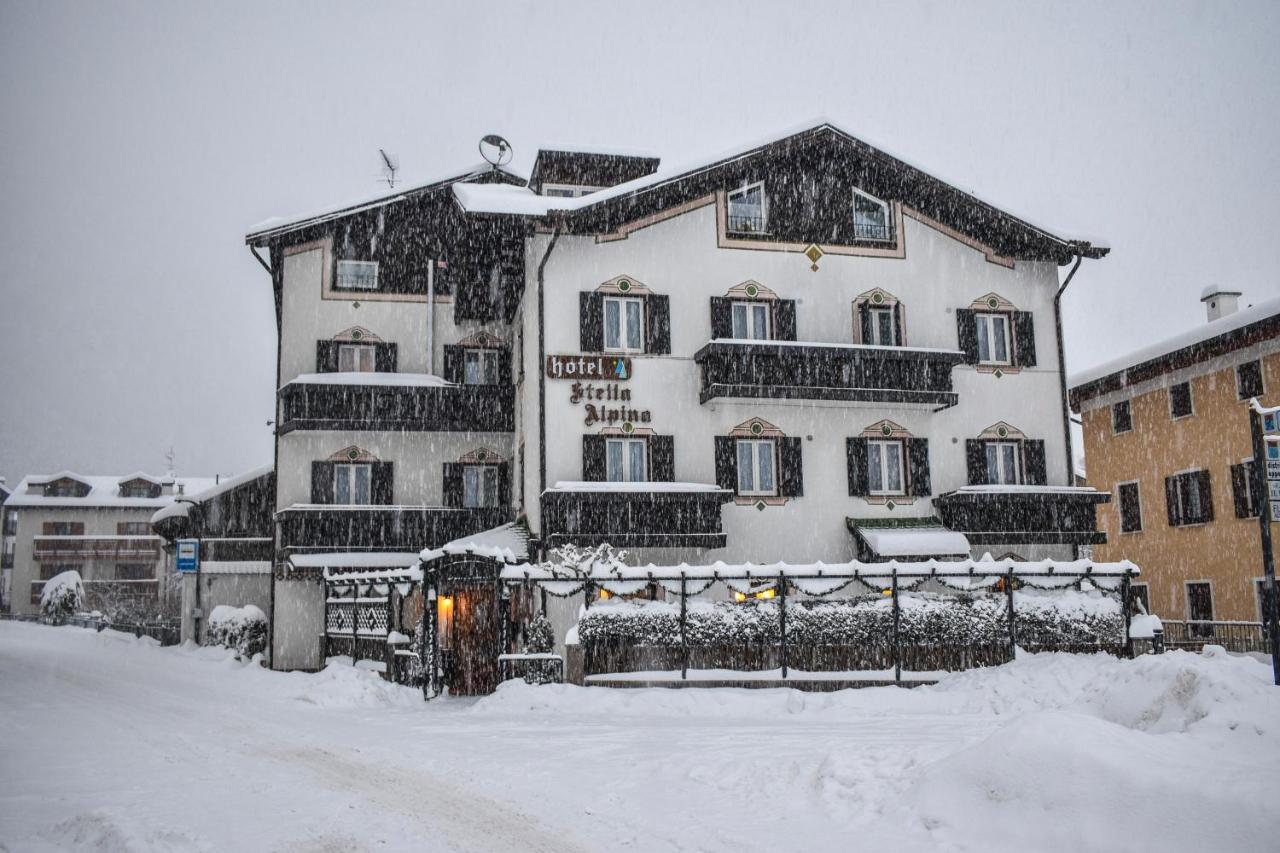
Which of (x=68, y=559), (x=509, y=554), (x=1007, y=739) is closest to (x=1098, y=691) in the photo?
(x=1007, y=739)

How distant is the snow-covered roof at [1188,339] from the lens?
2927 cm

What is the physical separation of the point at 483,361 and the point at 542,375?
20.8 ft

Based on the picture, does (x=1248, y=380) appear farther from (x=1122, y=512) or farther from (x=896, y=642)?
(x=896, y=642)

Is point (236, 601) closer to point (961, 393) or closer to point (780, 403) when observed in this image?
point (780, 403)

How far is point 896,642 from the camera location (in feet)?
65.1

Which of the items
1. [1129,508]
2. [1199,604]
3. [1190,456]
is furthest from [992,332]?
[1129,508]

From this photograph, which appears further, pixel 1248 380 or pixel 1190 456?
pixel 1190 456

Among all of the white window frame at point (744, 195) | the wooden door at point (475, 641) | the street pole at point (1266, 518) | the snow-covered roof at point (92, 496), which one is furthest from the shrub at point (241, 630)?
the snow-covered roof at point (92, 496)

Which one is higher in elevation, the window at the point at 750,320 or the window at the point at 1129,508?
the window at the point at 750,320

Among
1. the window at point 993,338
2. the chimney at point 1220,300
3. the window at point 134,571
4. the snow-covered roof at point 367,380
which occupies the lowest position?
the window at point 134,571

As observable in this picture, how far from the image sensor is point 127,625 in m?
45.5

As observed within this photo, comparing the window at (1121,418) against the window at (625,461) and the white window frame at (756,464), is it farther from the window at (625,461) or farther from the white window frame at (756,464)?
the window at (625,461)

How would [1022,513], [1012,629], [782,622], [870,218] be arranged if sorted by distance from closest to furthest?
[782,622]
[1012,629]
[1022,513]
[870,218]

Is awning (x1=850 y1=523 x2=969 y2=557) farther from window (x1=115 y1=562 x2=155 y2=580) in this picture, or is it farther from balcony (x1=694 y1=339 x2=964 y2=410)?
window (x1=115 y1=562 x2=155 y2=580)
